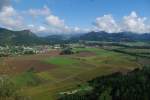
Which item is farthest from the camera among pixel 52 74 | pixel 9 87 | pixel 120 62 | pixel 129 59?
pixel 129 59

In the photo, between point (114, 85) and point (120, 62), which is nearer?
point (114, 85)

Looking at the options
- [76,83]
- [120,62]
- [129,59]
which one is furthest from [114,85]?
[129,59]

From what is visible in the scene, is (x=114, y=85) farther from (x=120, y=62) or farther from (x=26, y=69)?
(x=120, y=62)

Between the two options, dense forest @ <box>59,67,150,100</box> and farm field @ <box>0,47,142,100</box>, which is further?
farm field @ <box>0,47,142,100</box>

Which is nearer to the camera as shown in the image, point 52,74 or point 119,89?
point 119,89

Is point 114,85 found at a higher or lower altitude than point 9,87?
lower

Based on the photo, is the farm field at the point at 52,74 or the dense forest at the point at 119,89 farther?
the farm field at the point at 52,74

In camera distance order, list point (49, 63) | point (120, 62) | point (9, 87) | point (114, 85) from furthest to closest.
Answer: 1. point (120, 62)
2. point (49, 63)
3. point (114, 85)
4. point (9, 87)

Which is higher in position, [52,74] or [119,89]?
[52,74]
